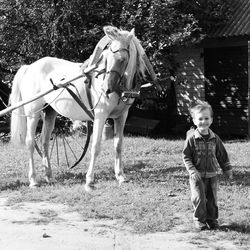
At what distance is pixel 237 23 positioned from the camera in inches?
570

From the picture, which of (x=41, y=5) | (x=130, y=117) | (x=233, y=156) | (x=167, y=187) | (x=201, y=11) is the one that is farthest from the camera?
(x=130, y=117)

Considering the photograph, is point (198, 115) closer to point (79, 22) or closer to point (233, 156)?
point (233, 156)

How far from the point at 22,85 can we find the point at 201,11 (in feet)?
26.0

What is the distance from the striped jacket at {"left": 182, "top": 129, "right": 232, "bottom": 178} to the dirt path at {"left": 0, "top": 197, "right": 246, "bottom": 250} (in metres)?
0.69

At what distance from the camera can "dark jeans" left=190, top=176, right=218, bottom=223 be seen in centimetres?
524

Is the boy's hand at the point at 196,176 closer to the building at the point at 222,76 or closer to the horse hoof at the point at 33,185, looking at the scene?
the horse hoof at the point at 33,185

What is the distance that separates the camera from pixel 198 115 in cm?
518

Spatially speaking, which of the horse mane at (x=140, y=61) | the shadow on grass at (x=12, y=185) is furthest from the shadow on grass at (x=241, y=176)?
the shadow on grass at (x=12, y=185)

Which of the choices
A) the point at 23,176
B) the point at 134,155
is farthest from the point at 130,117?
the point at 23,176

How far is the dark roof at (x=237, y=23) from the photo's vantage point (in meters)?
14.0

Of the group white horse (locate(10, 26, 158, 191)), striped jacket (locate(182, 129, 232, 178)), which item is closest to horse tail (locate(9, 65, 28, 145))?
white horse (locate(10, 26, 158, 191))

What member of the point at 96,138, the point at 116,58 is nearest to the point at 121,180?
the point at 96,138

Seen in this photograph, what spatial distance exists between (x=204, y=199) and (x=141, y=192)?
1.85 metres

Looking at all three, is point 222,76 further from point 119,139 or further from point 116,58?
point 116,58
